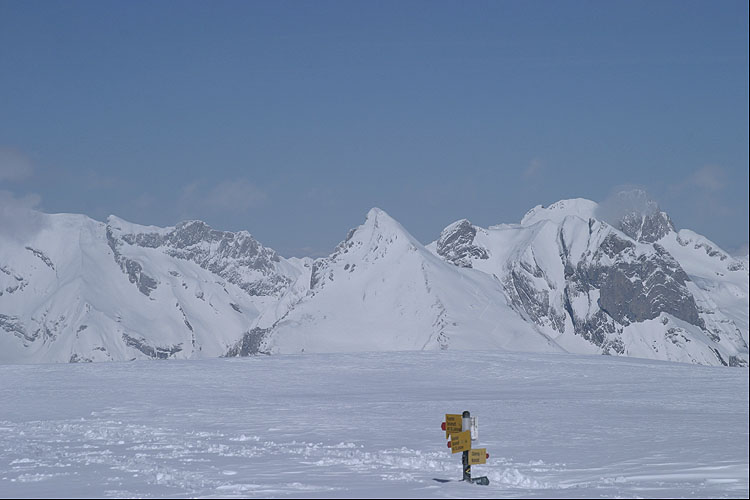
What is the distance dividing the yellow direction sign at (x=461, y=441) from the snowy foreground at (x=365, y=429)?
0.67 m

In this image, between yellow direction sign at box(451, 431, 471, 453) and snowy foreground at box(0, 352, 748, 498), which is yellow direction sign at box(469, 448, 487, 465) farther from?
snowy foreground at box(0, 352, 748, 498)

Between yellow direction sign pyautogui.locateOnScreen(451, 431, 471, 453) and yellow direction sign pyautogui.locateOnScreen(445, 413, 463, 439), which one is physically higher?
yellow direction sign pyautogui.locateOnScreen(445, 413, 463, 439)

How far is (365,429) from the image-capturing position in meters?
28.2

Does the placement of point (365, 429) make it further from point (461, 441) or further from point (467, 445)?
point (467, 445)

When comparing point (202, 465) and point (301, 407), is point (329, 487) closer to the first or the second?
point (202, 465)

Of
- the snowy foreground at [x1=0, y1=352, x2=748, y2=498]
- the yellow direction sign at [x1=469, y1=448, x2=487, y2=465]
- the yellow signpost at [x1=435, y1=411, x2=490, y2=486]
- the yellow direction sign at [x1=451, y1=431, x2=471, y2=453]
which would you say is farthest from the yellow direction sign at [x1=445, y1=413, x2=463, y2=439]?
the snowy foreground at [x1=0, y1=352, x2=748, y2=498]

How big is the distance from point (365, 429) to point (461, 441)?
9.77 m

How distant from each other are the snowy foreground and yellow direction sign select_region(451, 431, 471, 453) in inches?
26.4

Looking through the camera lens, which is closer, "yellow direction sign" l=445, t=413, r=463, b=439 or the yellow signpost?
the yellow signpost

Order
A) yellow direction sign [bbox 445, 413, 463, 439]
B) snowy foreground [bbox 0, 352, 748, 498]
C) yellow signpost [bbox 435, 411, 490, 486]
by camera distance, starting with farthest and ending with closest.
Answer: yellow direction sign [bbox 445, 413, 463, 439] < snowy foreground [bbox 0, 352, 748, 498] < yellow signpost [bbox 435, 411, 490, 486]

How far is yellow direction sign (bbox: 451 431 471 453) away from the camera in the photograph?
18594mm

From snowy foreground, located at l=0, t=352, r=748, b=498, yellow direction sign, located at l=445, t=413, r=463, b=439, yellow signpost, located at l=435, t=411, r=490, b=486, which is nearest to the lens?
yellow signpost, located at l=435, t=411, r=490, b=486

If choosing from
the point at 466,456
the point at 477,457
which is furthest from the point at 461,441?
the point at 477,457

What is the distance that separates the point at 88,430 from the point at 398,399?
12.0m
